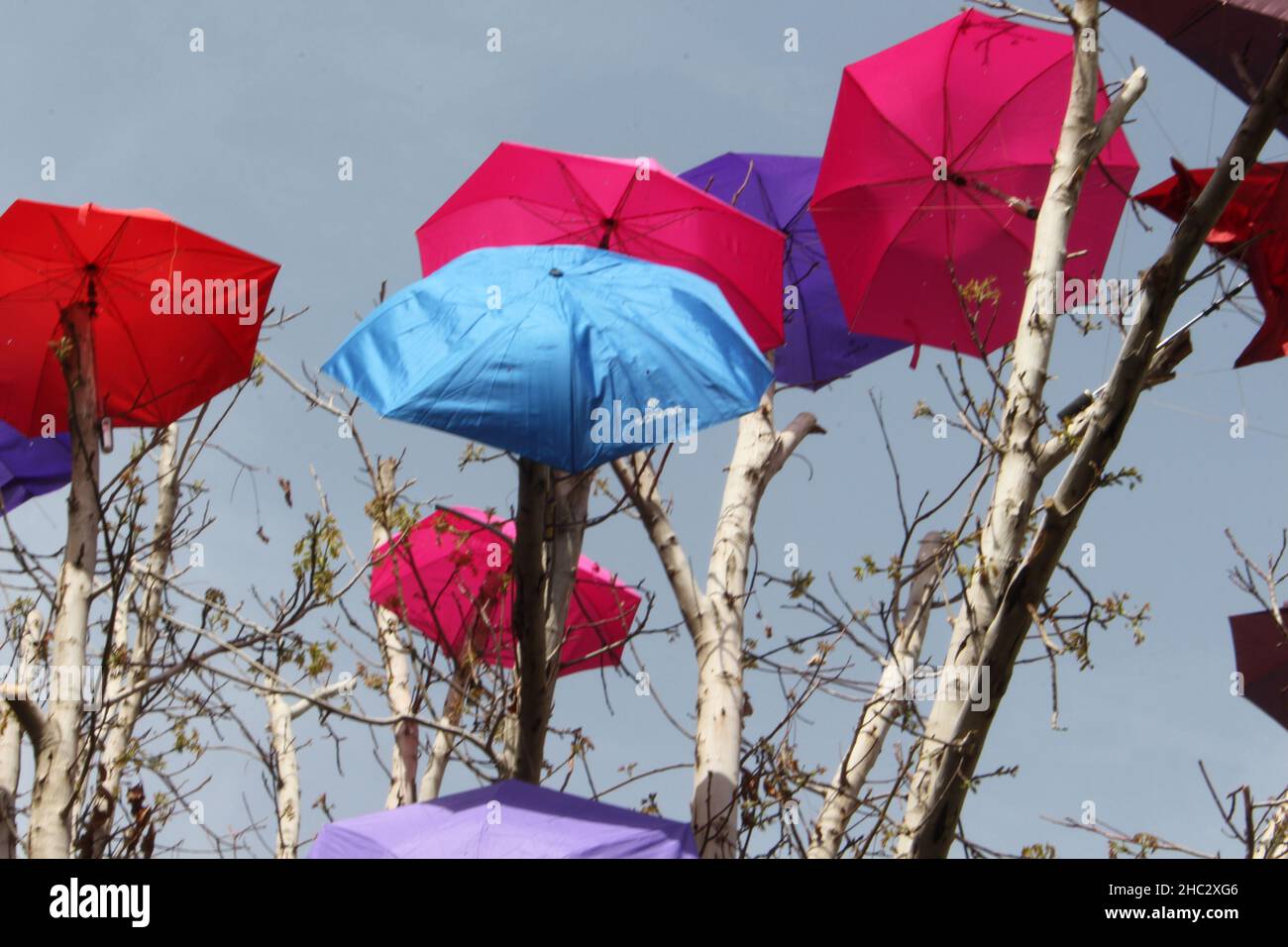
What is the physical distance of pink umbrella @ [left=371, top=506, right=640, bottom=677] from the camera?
336 inches

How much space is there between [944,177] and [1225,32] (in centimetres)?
199

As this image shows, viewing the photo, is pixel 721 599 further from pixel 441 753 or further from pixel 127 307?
pixel 127 307

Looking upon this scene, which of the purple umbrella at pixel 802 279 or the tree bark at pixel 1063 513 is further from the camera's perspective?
the purple umbrella at pixel 802 279

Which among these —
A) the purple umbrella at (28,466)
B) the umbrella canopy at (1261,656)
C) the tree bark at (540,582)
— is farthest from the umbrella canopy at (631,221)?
the umbrella canopy at (1261,656)

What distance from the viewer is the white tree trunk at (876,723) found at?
793 centimetres

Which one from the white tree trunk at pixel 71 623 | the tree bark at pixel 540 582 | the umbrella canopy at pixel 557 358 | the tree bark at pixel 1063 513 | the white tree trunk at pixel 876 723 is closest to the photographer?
the tree bark at pixel 1063 513

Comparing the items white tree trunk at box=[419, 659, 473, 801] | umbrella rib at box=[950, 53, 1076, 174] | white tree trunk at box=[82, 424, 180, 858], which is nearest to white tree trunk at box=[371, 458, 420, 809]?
white tree trunk at box=[419, 659, 473, 801]

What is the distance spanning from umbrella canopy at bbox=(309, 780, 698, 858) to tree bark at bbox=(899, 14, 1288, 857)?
1.00 m

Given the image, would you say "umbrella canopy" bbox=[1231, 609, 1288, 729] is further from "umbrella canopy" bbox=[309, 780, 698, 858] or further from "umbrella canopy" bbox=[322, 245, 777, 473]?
"umbrella canopy" bbox=[309, 780, 698, 858]

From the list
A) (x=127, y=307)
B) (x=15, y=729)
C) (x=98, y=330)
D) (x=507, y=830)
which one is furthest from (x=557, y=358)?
(x=15, y=729)

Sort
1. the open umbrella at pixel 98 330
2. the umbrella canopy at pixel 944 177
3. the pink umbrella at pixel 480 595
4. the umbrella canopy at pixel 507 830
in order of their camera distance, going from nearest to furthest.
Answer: the umbrella canopy at pixel 507 830 < the open umbrella at pixel 98 330 < the pink umbrella at pixel 480 595 < the umbrella canopy at pixel 944 177

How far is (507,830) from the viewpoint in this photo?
5961 millimetres

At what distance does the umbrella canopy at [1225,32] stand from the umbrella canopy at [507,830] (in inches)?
151

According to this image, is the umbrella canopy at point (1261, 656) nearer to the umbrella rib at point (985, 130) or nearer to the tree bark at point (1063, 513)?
the umbrella rib at point (985, 130)
